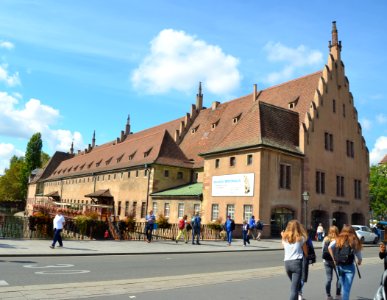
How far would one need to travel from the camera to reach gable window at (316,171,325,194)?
36250mm

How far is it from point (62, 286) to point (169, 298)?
2.52 metres

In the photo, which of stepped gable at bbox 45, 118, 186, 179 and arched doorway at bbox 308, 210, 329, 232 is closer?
arched doorway at bbox 308, 210, 329, 232

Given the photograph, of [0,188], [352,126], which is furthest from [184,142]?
[0,188]

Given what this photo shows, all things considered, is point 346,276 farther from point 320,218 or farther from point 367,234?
point 320,218

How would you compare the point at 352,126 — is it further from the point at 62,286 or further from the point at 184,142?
the point at 62,286

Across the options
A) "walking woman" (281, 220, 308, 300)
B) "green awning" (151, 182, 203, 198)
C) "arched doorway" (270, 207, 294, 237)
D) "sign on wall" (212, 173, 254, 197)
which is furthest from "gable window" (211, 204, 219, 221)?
"walking woman" (281, 220, 308, 300)

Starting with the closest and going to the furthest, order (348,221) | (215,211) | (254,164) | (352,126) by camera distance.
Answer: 1. (254,164)
2. (215,211)
3. (348,221)
4. (352,126)

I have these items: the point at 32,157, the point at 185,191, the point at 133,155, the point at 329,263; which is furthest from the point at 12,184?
the point at 329,263

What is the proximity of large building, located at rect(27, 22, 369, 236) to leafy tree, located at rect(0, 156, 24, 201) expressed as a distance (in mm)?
49918

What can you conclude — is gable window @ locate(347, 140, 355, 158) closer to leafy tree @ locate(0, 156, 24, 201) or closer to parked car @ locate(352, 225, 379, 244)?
parked car @ locate(352, 225, 379, 244)

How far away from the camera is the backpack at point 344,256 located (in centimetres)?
802

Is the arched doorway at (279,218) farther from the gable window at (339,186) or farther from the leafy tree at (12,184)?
the leafy tree at (12,184)

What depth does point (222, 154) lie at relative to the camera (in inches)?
1384

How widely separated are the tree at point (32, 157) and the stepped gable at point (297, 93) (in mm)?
66624
